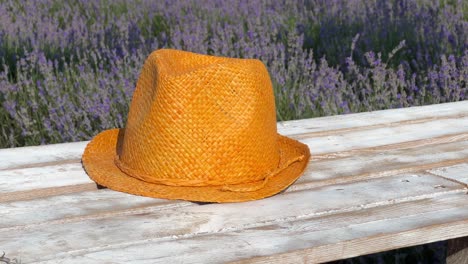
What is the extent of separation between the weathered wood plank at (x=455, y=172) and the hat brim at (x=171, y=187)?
36 centimetres

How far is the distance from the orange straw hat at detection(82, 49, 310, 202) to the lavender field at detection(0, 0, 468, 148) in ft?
5.10

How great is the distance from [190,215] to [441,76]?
2.46 m

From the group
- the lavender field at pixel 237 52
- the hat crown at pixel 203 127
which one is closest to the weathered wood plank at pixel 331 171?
the hat crown at pixel 203 127

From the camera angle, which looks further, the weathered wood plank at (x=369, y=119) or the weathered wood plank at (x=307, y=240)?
the weathered wood plank at (x=369, y=119)

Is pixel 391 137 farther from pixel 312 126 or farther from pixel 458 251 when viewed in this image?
pixel 458 251

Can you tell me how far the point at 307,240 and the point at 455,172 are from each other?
68 cm

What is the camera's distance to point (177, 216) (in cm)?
210

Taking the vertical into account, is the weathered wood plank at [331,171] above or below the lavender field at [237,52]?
above

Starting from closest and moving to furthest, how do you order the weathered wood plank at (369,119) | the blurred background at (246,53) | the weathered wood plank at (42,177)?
the weathered wood plank at (42,177), the weathered wood plank at (369,119), the blurred background at (246,53)

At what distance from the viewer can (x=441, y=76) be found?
427 cm

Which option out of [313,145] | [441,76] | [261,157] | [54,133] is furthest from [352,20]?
[261,157]

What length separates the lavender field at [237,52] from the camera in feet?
13.7

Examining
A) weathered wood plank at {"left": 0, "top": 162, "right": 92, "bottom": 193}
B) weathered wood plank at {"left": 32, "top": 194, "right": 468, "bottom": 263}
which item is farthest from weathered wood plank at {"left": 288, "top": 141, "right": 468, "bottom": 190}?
weathered wood plank at {"left": 0, "top": 162, "right": 92, "bottom": 193}

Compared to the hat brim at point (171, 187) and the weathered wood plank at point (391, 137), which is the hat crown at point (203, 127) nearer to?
the hat brim at point (171, 187)
